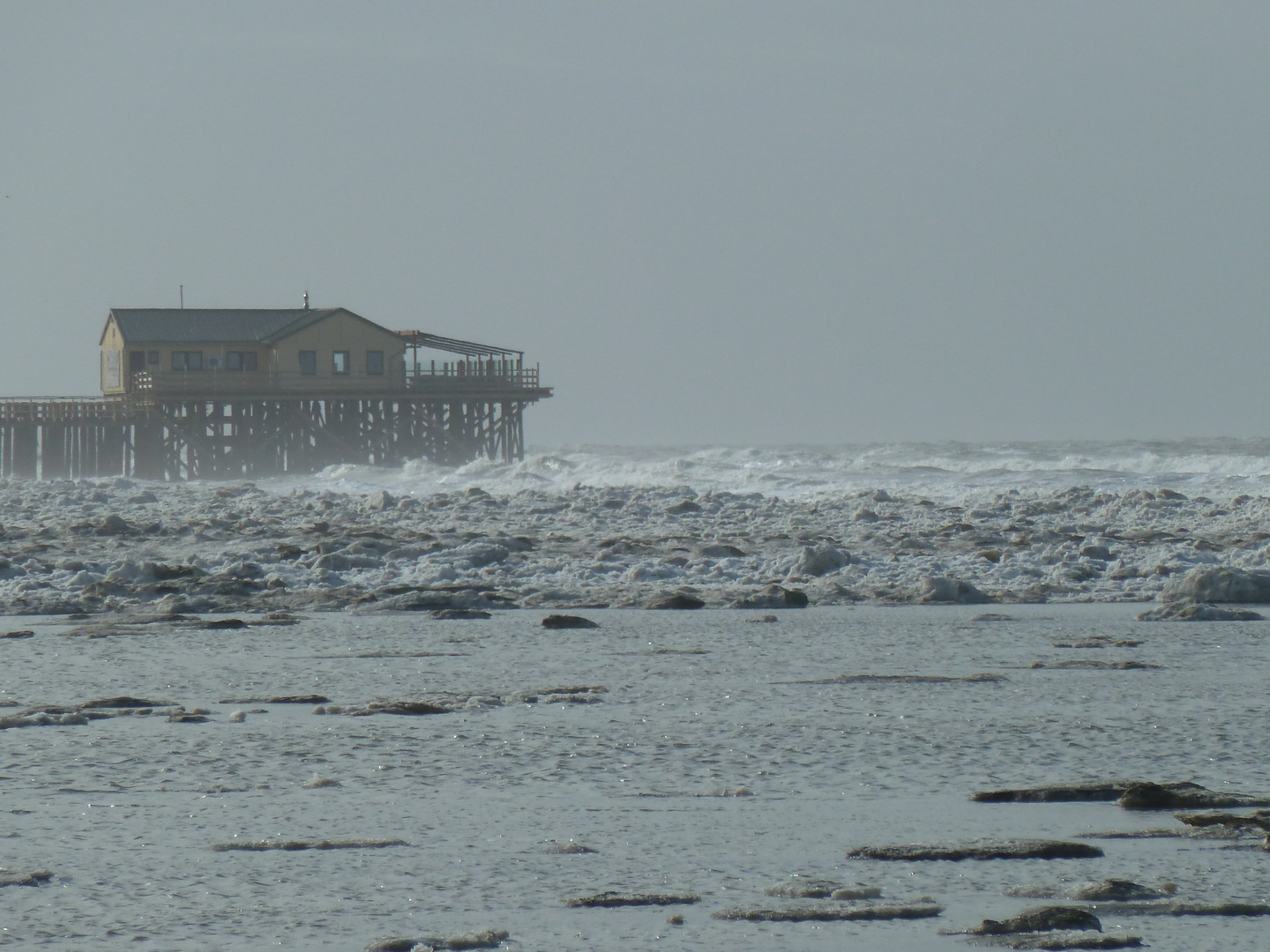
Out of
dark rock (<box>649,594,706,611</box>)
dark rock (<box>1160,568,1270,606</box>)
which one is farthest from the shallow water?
dark rock (<box>1160,568,1270,606</box>)

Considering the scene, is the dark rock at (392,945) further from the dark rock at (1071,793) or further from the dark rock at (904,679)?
the dark rock at (904,679)

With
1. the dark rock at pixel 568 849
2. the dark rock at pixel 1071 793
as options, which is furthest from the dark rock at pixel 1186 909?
the dark rock at pixel 568 849

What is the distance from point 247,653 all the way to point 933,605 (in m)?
5.11

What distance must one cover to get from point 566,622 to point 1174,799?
6025 millimetres

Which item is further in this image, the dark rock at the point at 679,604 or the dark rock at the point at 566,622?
the dark rock at the point at 679,604

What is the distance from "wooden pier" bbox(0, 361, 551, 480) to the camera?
163ft

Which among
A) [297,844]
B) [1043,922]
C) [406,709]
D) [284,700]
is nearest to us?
[1043,922]

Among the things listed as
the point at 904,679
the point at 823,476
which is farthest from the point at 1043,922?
the point at 823,476

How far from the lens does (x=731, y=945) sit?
11.5 ft

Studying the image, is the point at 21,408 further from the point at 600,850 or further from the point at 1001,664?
the point at 600,850

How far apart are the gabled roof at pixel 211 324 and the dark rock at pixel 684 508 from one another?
34.1 meters

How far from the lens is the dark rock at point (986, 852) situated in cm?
426

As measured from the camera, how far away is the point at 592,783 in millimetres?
5348

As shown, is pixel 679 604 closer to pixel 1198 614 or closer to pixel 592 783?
pixel 1198 614
